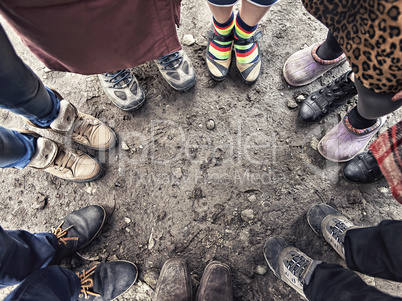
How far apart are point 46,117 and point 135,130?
54 cm

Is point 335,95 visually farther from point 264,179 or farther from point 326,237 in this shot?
point 326,237

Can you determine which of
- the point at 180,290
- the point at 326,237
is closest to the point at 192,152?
the point at 180,290

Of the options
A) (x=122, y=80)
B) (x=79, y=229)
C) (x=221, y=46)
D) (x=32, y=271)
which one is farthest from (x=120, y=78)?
(x=32, y=271)

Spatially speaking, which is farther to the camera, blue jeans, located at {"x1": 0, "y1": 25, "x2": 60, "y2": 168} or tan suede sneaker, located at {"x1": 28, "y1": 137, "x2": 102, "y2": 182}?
tan suede sneaker, located at {"x1": 28, "y1": 137, "x2": 102, "y2": 182}

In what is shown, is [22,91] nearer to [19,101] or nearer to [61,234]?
[19,101]

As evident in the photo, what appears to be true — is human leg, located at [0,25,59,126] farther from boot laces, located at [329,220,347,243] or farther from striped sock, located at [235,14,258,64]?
boot laces, located at [329,220,347,243]

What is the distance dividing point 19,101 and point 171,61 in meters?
0.89

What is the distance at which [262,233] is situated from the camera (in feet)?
4.69

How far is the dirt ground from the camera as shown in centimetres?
143

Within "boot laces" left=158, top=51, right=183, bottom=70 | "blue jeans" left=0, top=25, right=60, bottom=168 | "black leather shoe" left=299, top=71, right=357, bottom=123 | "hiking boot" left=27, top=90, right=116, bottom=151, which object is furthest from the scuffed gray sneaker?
"black leather shoe" left=299, top=71, right=357, bottom=123

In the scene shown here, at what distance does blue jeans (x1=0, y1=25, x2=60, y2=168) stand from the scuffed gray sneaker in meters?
0.69

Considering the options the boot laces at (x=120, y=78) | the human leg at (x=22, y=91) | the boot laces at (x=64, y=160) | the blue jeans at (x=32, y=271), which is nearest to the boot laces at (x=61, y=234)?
the blue jeans at (x=32, y=271)

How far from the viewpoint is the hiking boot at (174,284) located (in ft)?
4.23

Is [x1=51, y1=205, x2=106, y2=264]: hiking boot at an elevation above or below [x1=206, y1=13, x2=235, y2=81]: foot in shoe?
below
